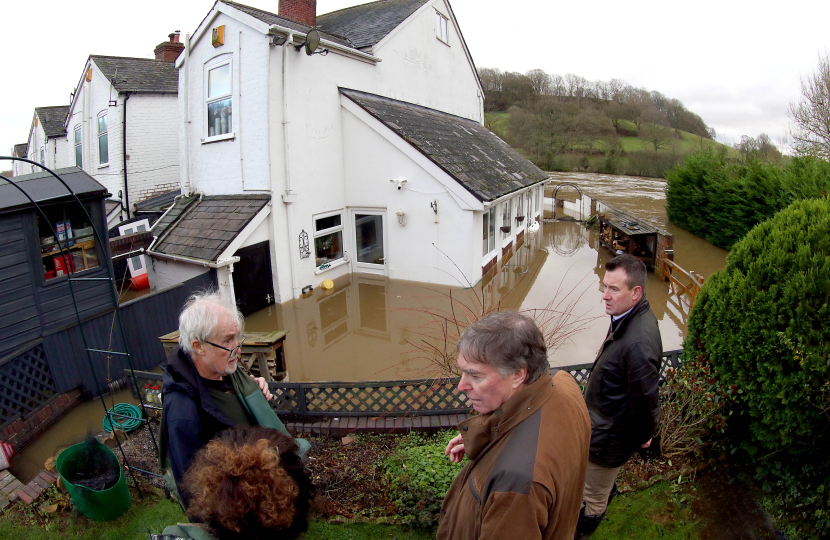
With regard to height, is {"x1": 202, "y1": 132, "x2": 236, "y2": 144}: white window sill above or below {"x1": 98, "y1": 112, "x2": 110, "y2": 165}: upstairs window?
below

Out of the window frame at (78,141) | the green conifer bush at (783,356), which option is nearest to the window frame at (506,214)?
the green conifer bush at (783,356)

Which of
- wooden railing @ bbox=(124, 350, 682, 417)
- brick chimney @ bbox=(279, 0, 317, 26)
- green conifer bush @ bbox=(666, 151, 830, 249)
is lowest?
wooden railing @ bbox=(124, 350, 682, 417)

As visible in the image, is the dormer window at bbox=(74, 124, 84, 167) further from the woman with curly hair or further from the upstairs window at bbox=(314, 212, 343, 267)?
the woman with curly hair

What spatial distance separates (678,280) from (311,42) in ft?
34.9

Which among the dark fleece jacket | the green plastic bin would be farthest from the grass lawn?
the dark fleece jacket

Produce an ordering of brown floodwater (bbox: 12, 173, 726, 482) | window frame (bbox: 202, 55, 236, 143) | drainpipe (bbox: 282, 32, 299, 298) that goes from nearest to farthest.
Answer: brown floodwater (bbox: 12, 173, 726, 482) < drainpipe (bbox: 282, 32, 299, 298) < window frame (bbox: 202, 55, 236, 143)

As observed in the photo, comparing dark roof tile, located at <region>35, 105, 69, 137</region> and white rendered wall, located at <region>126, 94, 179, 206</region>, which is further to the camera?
dark roof tile, located at <region>35, 105, 69, 137</region>

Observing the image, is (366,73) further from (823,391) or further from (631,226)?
(823,391)

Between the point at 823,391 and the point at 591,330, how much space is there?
16.6 ft

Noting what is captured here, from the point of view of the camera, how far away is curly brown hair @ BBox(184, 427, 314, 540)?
5.46 feet

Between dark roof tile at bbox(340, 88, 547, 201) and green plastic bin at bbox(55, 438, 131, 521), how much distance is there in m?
8.36

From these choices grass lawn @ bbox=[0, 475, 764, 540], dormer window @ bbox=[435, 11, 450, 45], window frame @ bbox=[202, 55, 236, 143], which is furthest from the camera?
dormer window @ bbox=[435, 11, 450, 45]

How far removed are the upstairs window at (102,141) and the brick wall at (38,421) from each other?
468 inches

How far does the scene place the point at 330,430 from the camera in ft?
15.7
